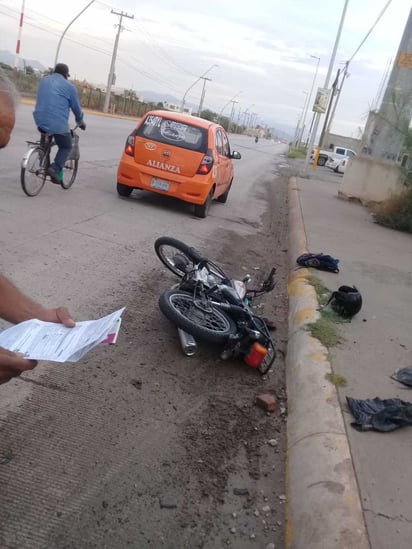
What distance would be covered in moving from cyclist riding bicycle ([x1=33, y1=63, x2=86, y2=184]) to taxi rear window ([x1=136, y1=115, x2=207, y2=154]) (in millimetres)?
1479

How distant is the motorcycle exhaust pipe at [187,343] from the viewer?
14.2 feet

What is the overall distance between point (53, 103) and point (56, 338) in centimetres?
722

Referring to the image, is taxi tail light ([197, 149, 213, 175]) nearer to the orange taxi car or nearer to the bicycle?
the orange taxi car

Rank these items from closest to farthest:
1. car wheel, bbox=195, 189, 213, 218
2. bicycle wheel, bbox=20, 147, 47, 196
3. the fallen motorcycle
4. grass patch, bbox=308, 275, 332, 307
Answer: the fallen motorcycle, grass patch, bbox=308, 275, 332, 307, bicycle wheel, bbox=20, 147, 47, 196, car wheel, bbox=195, 189, 213, 218

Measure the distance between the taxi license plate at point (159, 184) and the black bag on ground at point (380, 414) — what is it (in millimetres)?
6800

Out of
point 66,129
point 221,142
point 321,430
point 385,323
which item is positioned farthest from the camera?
point 221,142

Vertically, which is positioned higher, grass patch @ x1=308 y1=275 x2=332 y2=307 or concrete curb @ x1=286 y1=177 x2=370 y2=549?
grass patch @ x1=308 y1=275 x2=332 y2=307

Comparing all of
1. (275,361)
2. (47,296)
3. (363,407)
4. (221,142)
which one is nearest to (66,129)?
(221,142)

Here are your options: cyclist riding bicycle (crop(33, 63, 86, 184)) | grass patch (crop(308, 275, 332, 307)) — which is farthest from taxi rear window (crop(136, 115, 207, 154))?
grass patch (crop(308, 275, 332, 307))

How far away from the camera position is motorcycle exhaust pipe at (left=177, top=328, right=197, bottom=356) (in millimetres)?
4340

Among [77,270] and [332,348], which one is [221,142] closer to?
[77,270]

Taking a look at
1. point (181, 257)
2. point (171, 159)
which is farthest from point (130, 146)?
point (181, 257)

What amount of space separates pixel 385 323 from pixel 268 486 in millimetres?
2960

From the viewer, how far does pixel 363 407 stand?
145 inches
